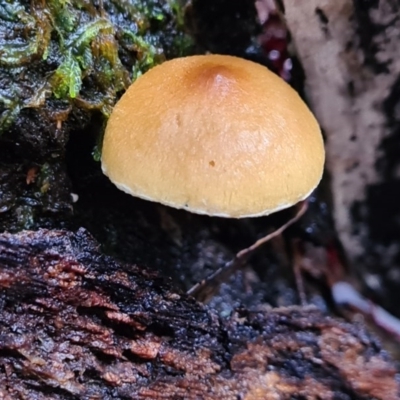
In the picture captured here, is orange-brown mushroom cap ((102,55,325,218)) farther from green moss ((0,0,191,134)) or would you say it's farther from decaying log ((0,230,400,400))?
decaying log ((0,230,400,400))

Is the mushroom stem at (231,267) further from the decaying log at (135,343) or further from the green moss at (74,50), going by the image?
the green moss at (74,50)

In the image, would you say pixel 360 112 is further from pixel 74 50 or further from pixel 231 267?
pixel 74 50

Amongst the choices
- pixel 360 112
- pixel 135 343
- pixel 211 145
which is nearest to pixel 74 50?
pixel 211 145

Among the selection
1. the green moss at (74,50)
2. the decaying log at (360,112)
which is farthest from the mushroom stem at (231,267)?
the green moss at (74,50)

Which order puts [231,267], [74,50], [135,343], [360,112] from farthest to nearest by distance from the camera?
[231,267], [360,112], [74,50], [135,343]

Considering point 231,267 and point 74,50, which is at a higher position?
point 74,50

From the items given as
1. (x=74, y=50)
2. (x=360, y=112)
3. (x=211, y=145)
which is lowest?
(x=211, y=145)
